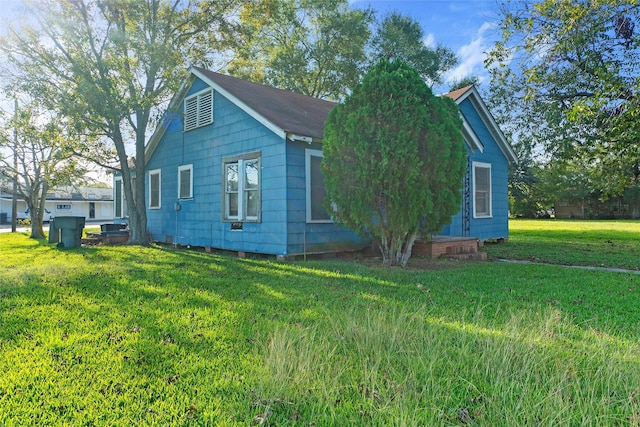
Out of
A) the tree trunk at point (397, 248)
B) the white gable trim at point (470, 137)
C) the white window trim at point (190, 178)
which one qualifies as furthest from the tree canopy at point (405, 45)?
the tree trunk at point (397, 248)

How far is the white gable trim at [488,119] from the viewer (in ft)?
41.3

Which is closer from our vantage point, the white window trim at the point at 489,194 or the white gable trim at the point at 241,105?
the white gable trim at the point at 241,105

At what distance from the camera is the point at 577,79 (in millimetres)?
9484

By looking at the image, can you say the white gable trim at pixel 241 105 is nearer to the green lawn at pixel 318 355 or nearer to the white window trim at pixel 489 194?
the green lawn at pixel 318 355

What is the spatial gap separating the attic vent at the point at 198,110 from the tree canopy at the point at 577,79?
279 inches

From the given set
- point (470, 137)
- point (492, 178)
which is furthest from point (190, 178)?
point (492, 178)

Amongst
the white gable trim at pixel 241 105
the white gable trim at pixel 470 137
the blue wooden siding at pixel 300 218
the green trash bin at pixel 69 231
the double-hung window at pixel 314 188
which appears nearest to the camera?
the white gable trim at pixel 241 105

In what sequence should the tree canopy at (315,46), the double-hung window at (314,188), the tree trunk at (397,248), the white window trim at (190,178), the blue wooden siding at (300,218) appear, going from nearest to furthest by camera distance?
the tree trunk at (397,248)
the blue wooden siding at (300,218)
the double-hung window at (314,188)
the white window trim at (190,178)
the tree canopy at (315,46)

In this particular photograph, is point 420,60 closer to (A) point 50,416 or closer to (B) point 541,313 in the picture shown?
(B) point 541,313

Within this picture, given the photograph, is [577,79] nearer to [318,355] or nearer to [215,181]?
[215,181]

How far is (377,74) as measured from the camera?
7309 mm

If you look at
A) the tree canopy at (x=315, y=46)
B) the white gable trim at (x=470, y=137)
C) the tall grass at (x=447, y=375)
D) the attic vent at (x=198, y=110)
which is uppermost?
the tree canopy at (x=315, y=46)

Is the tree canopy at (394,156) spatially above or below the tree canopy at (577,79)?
below

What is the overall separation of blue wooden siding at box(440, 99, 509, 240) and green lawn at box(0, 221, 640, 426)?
6.85 metres
